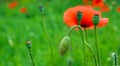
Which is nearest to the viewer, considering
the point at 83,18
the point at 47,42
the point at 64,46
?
the point at 64,46

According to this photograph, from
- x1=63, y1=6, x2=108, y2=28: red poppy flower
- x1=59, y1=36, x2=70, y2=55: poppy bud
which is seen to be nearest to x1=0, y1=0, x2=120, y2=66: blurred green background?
x1=63, y1=6, x2=108, y2=28: red poppy flower

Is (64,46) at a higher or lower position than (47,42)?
higher

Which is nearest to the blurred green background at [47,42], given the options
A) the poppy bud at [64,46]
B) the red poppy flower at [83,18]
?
the red poppy flower at [83,18]

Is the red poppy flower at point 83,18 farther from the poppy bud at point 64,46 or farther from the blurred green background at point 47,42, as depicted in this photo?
the blurred green background at point 47,42

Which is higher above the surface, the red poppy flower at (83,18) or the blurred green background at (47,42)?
the red poppy flower at (83,18)

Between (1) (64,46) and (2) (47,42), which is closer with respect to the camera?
(1) (64,46)

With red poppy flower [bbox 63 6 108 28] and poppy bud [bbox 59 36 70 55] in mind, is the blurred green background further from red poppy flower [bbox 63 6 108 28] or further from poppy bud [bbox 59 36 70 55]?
poppy bud [bbox 59 36 70 55]

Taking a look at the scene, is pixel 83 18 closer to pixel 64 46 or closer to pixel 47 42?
pixel 64 46

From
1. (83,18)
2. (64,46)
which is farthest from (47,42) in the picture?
(64,46)

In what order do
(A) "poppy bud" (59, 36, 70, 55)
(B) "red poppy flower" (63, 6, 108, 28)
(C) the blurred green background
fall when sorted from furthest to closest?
(C) the blurred green background < (B) "red poppy flower" (63, 6, 108, 28) < (A) "poppy bud" (59, 36, 70, 55)

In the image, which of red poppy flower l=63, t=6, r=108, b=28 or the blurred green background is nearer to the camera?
red poppy flower l=63, t=6, r=108, b=28

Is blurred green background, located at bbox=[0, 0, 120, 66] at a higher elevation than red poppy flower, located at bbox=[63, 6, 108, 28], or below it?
below

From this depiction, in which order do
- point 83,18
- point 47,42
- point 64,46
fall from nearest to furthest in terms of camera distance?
point 64,46 → point 83,18 → point 47,42

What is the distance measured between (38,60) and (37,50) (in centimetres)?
69
